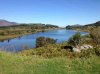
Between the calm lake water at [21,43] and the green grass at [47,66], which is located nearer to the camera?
the green grass at [47,66]

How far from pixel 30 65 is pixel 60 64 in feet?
4.58

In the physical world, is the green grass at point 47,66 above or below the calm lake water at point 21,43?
above

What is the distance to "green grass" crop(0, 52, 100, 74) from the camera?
826 cm

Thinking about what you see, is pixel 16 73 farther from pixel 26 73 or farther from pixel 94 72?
pixel 94 72

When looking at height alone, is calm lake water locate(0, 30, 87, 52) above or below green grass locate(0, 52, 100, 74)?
below

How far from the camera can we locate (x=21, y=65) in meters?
8.99

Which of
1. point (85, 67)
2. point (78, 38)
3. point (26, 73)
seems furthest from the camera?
point (78, 38)

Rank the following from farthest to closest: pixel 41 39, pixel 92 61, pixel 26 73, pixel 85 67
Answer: pixel 41 39 → pixel 92 61 → pixel 85 67 → pixel 26 73

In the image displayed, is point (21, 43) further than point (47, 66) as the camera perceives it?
Yes

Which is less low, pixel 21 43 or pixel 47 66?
pixel 47 66

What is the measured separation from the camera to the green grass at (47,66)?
8.26 metres

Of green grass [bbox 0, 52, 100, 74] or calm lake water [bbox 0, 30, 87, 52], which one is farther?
calm lake water [bbox 0, 30, 87, 52]

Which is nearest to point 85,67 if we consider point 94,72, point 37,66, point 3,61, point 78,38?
point 94,72

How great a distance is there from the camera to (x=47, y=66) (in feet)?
29.2
